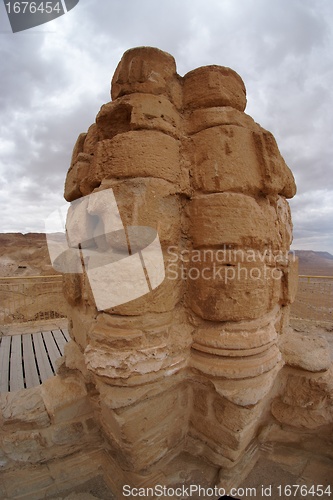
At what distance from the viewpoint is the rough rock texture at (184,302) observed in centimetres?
138

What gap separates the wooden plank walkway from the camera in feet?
9.41

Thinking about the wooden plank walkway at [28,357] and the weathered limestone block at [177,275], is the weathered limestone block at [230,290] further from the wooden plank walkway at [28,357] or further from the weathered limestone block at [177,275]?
the wooden plank walkway at [28,357]

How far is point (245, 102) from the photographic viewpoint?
167 centimetres

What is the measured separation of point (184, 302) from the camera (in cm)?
165

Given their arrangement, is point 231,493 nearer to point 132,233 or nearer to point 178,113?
point 132,233

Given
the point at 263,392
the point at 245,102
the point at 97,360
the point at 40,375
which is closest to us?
the point at 97,360

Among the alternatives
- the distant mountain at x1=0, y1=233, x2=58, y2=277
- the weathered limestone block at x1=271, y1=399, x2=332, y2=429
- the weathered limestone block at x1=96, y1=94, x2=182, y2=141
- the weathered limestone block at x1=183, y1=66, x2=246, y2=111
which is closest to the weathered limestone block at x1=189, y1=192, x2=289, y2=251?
the weathered limestone block at x1=96, y1=94, x2=182, y2=141

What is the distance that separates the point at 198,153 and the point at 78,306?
1.39 metres

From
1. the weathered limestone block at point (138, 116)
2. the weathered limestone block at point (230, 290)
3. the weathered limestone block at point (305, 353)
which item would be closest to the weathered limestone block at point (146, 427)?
the weathered limestone block at point (230, 290)

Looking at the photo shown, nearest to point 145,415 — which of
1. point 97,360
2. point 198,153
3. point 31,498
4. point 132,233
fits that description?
point 97,360

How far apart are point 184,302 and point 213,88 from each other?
139cm

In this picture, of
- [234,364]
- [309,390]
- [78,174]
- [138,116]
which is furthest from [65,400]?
[138,116]

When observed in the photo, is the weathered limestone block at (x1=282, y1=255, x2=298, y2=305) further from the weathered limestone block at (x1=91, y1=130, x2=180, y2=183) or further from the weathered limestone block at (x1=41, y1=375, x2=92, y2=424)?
the weathered limestone block at (x1=41, y1=375, x2=92, y2=424)

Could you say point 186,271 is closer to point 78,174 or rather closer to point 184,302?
point 184,302
